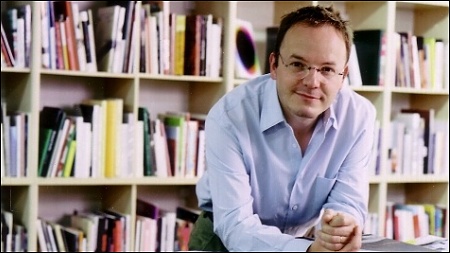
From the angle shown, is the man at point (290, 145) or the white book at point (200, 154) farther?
the white book at point (200, 154)

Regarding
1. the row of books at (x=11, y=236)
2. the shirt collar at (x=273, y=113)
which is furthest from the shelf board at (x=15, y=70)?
the shirt collar at (x=273, y=113)

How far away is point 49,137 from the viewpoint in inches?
121

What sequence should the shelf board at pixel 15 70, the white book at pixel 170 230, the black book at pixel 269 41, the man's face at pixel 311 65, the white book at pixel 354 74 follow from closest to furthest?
the man's face at pixel 311 65
the shelf board at pixel 15 70
the white book at pixel 170 230
the black book at pixel 269 41
the white book at pixel 354 74

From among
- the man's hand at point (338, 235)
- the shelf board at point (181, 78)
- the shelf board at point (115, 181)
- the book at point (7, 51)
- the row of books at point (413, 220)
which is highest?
the book at point (7, 51)

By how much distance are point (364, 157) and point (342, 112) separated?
0.12m

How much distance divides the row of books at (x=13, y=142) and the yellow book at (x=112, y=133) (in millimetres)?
314

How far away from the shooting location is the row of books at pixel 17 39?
9.87ft

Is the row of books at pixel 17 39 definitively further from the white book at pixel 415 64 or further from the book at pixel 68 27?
the white book at pixel 415 64

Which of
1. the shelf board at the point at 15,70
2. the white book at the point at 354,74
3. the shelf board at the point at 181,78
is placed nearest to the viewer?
the shelf board at the point at 15,70

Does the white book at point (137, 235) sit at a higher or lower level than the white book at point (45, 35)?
lower

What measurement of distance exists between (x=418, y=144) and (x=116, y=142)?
146cm

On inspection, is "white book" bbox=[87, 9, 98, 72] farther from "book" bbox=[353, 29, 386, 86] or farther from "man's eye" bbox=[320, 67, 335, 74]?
"man's eye" bbox=[320, 67, 335, 74]

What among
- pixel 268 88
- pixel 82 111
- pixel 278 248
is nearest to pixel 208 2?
pixel 82 111

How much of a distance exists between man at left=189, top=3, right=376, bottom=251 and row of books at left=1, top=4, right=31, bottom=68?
1.26m
